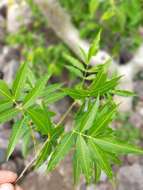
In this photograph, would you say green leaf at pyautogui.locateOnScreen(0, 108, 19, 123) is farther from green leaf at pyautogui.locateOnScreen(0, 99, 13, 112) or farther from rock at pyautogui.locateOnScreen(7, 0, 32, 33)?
rock at pyautogui.locateOnScreen(7, 0, 32, 33)

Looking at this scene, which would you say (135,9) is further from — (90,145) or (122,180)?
(90,145)

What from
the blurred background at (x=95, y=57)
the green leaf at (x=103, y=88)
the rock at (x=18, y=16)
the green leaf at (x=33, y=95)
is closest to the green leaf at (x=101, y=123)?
the green leaf at (x=103, y=88)

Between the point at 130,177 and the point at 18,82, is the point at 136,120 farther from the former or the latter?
the point at 18,82

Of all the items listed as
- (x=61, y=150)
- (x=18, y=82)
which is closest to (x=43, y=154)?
(x=61, y=150)

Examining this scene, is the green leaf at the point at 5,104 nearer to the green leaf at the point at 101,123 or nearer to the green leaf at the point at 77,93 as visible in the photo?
the green leaf at the point at 77,93

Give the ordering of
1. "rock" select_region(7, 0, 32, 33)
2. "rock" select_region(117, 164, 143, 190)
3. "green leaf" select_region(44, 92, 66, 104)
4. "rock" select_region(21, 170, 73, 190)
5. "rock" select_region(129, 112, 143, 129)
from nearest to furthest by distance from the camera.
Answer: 1. "green leaf" select_region(44, 92, 66, 104)
2. "rock" select_region(117, 164, 143, 190)
3. "rock" select_region(21, 170, 73, 190)
4. "rock" select_region(129, 112, 143, 129)
5. "rock" select_region(7, 0, 32, 33)

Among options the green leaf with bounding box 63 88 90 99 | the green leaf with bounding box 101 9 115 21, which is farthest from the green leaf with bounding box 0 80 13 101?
the green leaf with bounding box 101 9 115 21
